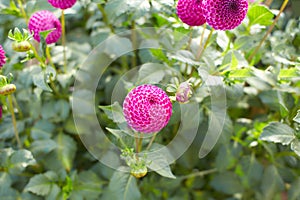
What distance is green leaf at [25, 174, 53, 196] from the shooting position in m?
1.10

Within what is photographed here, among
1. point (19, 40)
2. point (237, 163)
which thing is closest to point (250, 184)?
point (237, 163)

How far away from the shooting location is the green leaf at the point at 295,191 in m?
1.31

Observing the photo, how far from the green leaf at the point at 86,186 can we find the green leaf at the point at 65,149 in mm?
56

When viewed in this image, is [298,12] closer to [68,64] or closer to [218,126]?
[218,126]

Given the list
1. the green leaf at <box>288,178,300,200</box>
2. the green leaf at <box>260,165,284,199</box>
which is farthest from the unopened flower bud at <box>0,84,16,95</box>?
the green leaf at <box>288,178,300,200</box>

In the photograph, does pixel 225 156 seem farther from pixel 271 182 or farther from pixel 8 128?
pixel 8 128

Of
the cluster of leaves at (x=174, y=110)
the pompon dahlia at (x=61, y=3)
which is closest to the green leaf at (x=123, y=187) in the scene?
the cluster of leaves at (x=174, y=110)

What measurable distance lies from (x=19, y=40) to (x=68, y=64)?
1.49ft

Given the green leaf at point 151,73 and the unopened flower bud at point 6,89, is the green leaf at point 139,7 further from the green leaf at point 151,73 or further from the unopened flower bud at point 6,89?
the unopened flower bud at point 6,89

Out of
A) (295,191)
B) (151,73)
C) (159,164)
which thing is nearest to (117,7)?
A: (151,73)

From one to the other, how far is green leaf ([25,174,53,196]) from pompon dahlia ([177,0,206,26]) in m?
0.60

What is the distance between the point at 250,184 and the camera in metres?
1.34

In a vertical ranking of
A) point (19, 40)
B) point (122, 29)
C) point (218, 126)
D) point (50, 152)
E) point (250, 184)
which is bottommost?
point (250, 184)

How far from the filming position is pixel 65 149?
4.08ft
